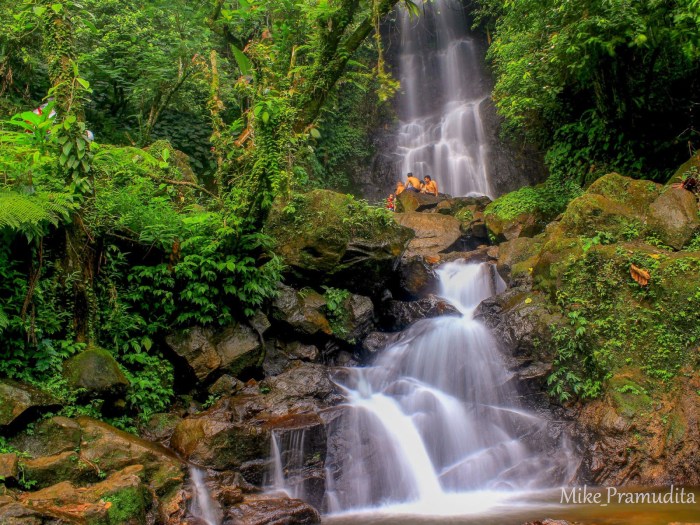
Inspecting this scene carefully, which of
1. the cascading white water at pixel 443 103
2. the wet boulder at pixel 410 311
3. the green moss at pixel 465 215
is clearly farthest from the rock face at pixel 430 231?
the cascading white water at pixel 443 103

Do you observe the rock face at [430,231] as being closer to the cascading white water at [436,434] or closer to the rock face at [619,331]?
the rock face at [619,331]

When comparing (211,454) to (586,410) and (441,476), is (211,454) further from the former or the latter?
(586,410)

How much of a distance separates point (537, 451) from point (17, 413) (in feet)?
19.3

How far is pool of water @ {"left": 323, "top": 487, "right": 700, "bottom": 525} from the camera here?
4.80 m

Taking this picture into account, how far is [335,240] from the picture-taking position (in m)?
8.97

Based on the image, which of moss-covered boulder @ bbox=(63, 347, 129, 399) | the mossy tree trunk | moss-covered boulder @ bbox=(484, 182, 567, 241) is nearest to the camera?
moss-covered boulder @ bbox=(63, 347, 129, 399)

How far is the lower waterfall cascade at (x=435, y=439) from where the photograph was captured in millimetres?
6027

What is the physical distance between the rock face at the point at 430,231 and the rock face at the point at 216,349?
6.31m

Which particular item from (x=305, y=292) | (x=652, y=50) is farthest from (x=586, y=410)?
(x=652, y=50)

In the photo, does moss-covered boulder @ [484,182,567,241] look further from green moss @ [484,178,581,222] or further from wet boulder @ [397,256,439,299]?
wet boulder @ [397,256,439,299]

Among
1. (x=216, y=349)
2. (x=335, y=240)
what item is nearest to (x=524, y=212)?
(x=335, y=240)

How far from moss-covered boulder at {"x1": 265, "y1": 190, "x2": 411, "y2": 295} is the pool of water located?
421 cm

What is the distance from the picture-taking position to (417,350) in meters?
8.68

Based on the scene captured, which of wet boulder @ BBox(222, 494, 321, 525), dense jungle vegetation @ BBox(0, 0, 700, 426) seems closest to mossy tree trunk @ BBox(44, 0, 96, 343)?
dense jungle vegetation @ BBox(0, 0, 700, 426)
